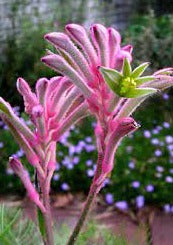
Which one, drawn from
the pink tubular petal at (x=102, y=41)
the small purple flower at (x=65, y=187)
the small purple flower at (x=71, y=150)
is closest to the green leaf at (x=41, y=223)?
the pink tubular petal at (x=102, y=41)

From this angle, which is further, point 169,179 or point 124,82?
point 169,179

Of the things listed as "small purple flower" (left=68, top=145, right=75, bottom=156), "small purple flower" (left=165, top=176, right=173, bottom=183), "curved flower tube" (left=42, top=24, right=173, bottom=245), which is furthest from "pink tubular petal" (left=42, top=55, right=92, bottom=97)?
"small purple flower" (left=68, top=145, right=75, bottom=156)

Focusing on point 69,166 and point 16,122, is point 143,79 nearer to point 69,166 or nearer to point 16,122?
point 16,122

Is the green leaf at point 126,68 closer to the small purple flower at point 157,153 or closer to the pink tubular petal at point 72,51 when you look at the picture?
the pink tubular petal at point 72,51

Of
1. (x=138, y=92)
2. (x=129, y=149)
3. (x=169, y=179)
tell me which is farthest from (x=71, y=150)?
(x=138, y=92)

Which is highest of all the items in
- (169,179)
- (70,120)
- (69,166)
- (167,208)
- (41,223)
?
(70,120)

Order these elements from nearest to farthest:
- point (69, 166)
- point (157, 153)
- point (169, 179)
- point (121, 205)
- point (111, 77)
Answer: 1. point (111, 77)
2. point (121, 205)
3. point (169, 179)
4. point (69, 166)
5. point (157, 153)

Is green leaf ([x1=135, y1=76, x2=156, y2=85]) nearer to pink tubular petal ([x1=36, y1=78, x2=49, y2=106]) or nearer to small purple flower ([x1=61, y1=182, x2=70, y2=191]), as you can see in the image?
pink tubular petal ([x1=36, y1=78, x2=49, y2=106])
